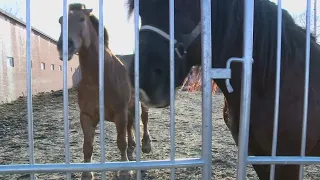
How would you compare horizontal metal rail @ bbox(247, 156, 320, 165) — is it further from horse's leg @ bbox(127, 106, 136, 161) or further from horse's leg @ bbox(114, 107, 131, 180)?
horse's leg @ bbox(127, 106, 136, 161)

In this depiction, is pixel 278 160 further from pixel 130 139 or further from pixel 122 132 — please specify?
pixel 130 139

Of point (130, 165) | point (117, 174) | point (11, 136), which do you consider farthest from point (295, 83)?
point (11, 136)

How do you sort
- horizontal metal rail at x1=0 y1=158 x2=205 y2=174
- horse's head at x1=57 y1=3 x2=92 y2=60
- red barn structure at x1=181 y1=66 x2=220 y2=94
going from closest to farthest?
horizontal metal rail at x1=0 y1=158 x2=205 y2=174 → red barn structure at x1=181 y1=66 x2=220 y2=94 → horse's head at x1=57 y1=3 x2=92 y2=60

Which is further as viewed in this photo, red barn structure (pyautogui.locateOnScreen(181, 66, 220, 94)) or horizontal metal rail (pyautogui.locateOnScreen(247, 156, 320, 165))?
red barn structure (pyautogui.locateOnScreen(181, 66, 220, 94))

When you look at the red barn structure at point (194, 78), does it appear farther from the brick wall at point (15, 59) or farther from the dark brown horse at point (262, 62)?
the brick wall at point (15, 59)

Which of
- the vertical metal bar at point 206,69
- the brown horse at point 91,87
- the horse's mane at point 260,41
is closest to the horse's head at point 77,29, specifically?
Answer: the brown horse at point 91,87

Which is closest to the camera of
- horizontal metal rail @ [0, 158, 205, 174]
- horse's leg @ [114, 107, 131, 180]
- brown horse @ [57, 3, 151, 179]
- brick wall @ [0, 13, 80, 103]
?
horizontal metal rail @ [0, 158, 205, 174]

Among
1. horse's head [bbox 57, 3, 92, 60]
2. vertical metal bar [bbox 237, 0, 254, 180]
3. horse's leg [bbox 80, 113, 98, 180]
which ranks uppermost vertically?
horse's head [bbox 57, 3, 92, 60]

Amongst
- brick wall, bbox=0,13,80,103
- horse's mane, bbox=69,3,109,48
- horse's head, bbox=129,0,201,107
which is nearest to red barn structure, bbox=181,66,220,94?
horse's head, bbox=129,0,201,107

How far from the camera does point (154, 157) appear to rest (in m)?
5.26

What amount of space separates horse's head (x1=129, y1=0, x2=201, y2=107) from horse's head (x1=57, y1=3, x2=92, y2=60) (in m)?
2.44

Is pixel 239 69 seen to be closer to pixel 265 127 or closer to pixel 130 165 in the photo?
pixel 265 127

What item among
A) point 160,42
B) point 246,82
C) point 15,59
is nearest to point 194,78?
point 160,42

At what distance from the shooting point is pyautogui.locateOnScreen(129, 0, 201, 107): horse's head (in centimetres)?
192
